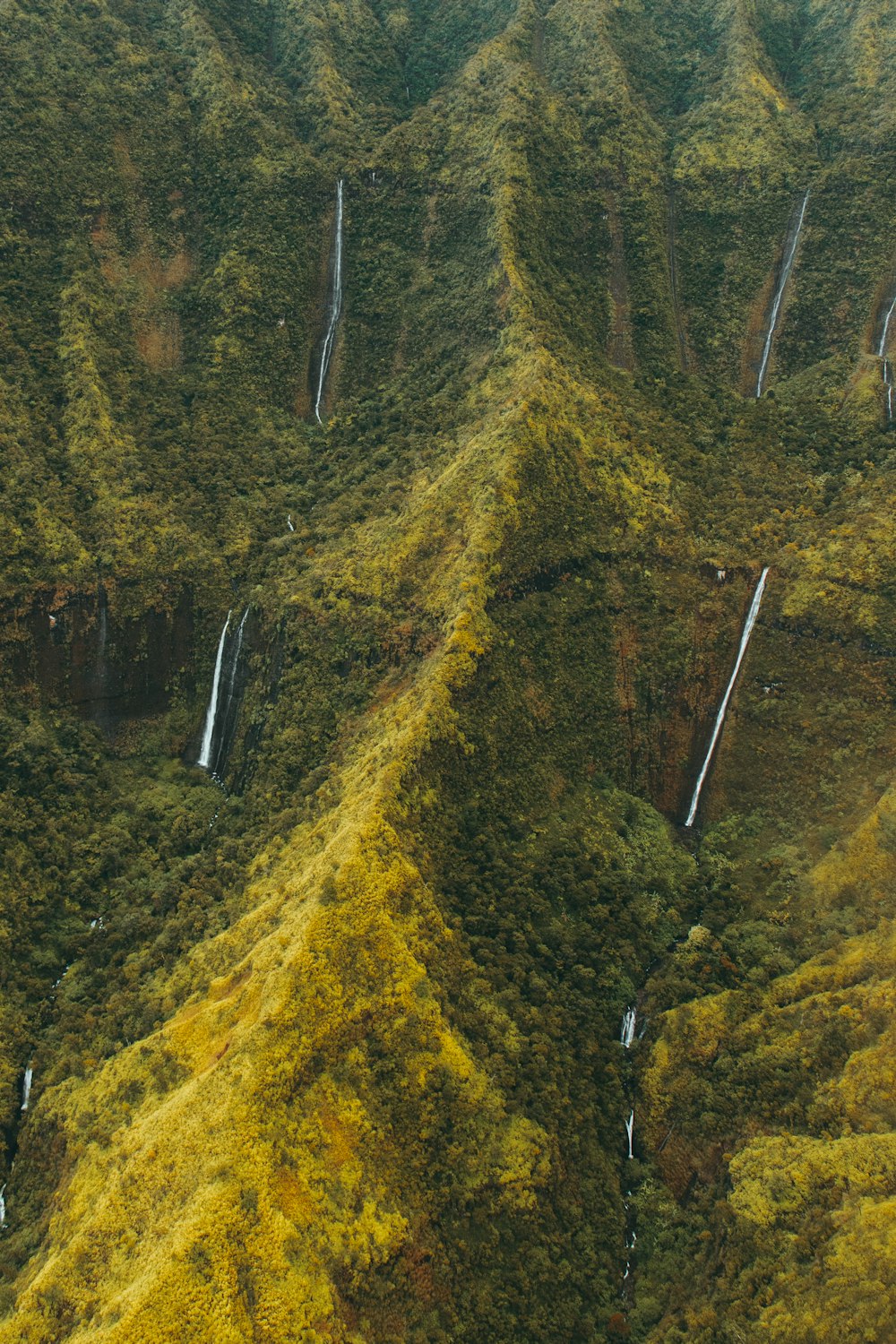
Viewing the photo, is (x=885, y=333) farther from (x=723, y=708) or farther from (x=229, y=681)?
(x=229, y=681)

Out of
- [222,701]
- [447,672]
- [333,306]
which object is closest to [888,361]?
[447,672]

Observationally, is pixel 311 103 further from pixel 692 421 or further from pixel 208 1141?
pixel 208 1141

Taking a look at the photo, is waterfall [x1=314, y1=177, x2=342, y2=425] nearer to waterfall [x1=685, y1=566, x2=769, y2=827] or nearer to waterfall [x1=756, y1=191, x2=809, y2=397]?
waterfall [x1=756, y1=191, x2=809, y2=397]

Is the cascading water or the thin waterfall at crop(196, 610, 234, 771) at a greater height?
the cascading water

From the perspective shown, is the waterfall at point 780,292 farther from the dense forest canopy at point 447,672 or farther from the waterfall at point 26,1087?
the waterfall at point 26,1087

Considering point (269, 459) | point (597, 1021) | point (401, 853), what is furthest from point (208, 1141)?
point (269, 459)

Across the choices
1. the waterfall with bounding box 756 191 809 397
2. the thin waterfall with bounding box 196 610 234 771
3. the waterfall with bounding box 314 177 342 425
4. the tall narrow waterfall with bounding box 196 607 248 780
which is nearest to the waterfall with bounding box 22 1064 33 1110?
the tall narrow waterfall with bounding box 196 607 248 780

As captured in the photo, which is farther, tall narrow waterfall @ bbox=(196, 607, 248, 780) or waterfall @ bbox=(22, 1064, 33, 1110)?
tall narrow waterfall @ bbox=(196, 607, 248, 780)
